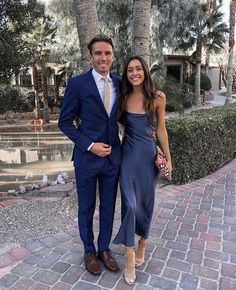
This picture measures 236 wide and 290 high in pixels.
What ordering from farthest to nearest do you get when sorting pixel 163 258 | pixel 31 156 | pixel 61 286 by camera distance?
1. pixel 31 156
2. pixel 163 258
3. pixel 61 286

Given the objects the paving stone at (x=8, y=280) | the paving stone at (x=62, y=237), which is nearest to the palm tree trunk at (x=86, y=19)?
the paving stone at (x=62, y=237)

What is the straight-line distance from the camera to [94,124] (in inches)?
99.4

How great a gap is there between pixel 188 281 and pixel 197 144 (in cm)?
282

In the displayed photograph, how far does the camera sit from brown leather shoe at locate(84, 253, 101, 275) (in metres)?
2.73

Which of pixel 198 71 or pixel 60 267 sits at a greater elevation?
pixel 198 71

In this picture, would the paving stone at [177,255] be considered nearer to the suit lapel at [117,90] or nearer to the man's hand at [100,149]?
the man's hand at [100,149]

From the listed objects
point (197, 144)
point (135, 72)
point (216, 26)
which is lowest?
point (197, 144)

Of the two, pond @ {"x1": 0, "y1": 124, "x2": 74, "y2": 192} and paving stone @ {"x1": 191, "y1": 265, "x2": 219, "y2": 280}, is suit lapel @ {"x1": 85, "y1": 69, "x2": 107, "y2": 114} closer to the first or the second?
paving stone @ {"x1": 191, "y1": 265, "x2": 219, "y2": 280}

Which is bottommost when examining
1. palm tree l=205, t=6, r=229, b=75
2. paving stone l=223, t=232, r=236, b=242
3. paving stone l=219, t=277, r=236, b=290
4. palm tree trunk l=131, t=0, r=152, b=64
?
paving stone l=219, t=277, r=236, b=290

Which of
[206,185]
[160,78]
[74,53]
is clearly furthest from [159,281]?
[74,53]

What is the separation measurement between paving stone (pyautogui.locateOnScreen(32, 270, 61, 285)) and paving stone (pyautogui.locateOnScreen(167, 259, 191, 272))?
0.95 metres

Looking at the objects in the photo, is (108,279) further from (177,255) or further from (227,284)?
(227,284)

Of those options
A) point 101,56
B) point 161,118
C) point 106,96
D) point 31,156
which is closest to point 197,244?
point 161,118

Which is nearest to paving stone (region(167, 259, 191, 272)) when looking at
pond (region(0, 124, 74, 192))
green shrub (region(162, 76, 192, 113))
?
pond (region(0, 124, 74, 192))
